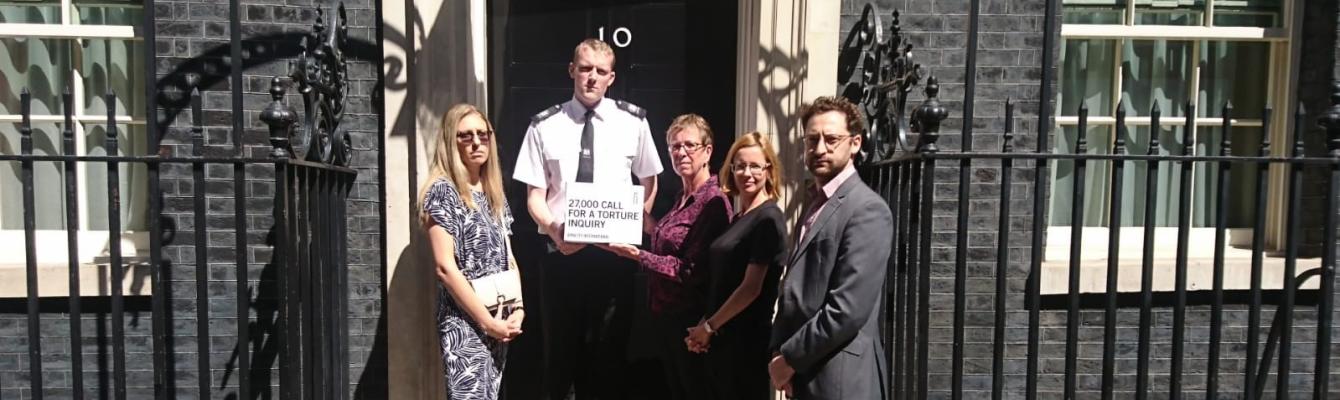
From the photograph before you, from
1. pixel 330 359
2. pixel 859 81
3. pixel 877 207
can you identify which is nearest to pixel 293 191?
pixel 330 359

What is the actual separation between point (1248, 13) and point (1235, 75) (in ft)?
1.13

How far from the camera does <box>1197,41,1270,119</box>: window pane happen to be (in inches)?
188

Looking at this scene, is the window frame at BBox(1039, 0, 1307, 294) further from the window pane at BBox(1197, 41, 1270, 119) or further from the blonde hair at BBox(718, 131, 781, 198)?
the blonde hair at BBox(718, 131, 781, 198)

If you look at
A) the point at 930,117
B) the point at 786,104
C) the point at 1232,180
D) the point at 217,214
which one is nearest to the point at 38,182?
the point at 217,214

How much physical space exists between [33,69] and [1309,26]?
6806mm

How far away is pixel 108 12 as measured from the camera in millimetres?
4375

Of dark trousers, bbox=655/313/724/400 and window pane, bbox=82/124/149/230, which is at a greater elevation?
window pane, bbox=82/124/149/230

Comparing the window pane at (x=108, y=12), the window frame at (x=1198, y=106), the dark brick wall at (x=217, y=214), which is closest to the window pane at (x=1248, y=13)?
the window frame at (x=1198, y=106)

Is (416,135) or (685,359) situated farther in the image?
(416,135)

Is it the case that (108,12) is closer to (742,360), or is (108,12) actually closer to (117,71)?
(117,71)

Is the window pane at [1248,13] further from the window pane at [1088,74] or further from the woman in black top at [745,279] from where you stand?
the woman in black top at [745,279]

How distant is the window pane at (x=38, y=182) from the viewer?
440cm

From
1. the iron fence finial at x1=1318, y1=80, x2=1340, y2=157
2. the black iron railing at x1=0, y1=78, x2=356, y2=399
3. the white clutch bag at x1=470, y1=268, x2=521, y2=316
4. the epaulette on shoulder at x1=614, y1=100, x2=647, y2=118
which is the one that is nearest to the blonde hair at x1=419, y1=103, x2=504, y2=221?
the white clutch bag at x1=470, y1=268, x2=521, y2=316

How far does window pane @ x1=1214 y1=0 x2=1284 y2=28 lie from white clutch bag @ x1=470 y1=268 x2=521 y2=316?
13.5 feet
